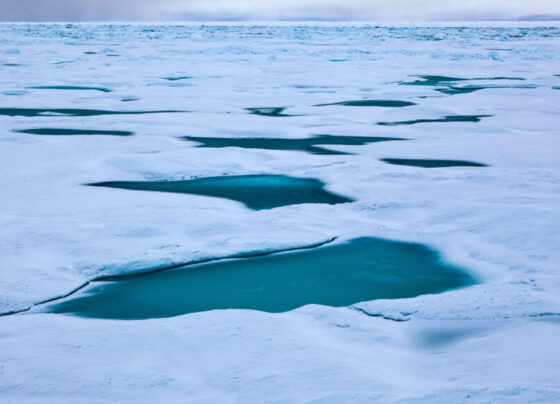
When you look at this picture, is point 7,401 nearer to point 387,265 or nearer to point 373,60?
point 387,265

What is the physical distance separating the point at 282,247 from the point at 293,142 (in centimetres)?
266

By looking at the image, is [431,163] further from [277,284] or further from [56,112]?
[56,112]

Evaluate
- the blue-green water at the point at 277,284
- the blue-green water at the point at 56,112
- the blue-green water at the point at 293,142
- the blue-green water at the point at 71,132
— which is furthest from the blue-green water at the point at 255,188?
the blue-green water at the point at 56,112

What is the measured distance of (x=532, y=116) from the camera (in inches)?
267

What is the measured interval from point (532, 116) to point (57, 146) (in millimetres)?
4691

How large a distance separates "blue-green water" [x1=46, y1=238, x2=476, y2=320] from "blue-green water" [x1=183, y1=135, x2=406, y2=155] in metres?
2.35

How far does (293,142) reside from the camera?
17.3 feet

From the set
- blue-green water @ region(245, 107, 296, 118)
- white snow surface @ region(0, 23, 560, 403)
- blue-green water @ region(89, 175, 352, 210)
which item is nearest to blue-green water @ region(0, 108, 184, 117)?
white snow surface @ region(0, 23, 560, 403)

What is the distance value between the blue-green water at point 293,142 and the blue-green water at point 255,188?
1.02 metres

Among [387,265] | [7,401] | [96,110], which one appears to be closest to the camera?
[7,401]

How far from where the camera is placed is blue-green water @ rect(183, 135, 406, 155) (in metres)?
5.05

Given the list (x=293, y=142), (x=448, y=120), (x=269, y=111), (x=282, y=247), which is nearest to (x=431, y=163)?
(x=293, y=142)

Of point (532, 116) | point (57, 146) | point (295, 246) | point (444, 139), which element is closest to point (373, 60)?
point (532, 116)

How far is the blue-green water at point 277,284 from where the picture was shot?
85.8 inches
